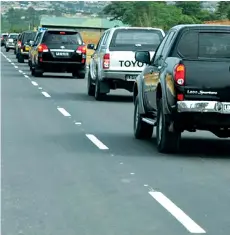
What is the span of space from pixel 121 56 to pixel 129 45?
1.37 ft

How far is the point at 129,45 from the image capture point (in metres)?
24.5

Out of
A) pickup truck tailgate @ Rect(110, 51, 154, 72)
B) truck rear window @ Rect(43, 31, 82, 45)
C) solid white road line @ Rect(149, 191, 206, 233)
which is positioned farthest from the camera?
truck rear window @ Rect(43, 31, 82, 45)

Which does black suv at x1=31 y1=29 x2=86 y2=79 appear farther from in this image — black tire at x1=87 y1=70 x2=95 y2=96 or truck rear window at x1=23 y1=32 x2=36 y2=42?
truck rear window at x1=23 y1=32 x2=36 y2=42

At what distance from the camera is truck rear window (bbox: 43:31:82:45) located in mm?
37000

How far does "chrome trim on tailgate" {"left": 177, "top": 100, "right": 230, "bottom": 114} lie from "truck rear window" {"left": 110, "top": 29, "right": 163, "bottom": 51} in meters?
11.0

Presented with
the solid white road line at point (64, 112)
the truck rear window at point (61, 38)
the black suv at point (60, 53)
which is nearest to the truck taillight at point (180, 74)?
the solid white road line at point (64, 112)

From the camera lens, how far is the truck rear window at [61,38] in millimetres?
37000

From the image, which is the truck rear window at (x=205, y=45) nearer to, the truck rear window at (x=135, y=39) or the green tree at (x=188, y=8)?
the truck rear window at (x=135, y=39)

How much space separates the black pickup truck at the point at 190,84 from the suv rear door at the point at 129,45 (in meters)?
9.07

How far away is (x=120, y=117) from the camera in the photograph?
20.2m

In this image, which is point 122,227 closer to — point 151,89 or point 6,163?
point 6,163

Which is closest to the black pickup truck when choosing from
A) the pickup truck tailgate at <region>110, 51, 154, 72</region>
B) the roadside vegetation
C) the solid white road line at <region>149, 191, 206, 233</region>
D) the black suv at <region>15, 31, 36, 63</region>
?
the solid white road line at <region>149, 191, 206, 233</region>

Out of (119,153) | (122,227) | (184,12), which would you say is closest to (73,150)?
(119,153)

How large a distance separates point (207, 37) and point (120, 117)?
633cm
